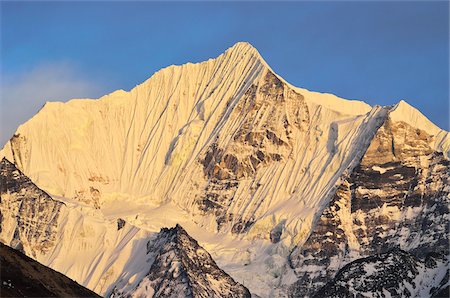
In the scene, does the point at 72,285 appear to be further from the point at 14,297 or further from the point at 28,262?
the point at 14,297

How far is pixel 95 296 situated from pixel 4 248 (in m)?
11.3

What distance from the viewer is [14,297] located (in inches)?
6393

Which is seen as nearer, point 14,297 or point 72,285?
point 14,297

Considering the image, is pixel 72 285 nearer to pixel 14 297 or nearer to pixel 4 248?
pixel 4 248

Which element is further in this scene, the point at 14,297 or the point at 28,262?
the point at 28,262

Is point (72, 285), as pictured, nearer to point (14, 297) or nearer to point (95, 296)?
point (95, 296)

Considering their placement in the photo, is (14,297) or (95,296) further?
(95,296)

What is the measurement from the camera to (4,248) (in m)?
181

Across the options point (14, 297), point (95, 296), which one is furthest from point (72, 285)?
point (14, 297)

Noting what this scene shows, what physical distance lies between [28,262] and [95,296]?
8.26 metres

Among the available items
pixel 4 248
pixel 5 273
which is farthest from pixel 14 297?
pixel 4 248

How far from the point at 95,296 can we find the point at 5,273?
14.5 m

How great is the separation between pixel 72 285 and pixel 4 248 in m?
8.64

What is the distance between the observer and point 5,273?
558ft
